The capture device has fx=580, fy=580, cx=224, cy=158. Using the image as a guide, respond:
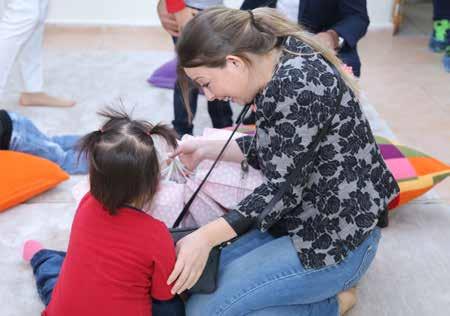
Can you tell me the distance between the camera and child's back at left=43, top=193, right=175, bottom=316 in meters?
1.08

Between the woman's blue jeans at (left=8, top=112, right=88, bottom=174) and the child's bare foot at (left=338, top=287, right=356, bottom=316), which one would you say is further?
the woman's blue jeans at (left=8, top=112, right=88, bottom=174)

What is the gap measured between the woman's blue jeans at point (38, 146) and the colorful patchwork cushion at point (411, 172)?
0.61 meters

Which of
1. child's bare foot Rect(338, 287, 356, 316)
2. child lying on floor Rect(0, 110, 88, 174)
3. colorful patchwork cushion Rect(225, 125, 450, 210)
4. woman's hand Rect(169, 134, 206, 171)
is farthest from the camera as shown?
child lying on floor Rect(0, 110, 88, 174)

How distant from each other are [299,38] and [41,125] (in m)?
1.48

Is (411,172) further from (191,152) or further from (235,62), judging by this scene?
(235,62)

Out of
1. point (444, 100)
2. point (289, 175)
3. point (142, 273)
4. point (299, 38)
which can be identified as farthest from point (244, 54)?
point (444, 100)

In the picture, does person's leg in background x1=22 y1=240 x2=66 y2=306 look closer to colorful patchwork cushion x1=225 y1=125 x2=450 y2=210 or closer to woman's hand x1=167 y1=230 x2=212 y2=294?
woman's hand x1=167 y1=230 x2=212 y2=294

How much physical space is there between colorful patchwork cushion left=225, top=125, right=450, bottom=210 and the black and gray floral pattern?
0.48 meters

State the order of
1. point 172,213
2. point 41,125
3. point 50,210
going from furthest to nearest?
point 41,125, point 50,210, point 172,213

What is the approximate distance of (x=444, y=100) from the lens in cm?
260

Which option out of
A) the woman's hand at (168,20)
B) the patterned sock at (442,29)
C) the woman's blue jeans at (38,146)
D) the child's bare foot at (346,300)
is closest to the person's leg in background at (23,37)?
the woman's blue jeans at (38,146)

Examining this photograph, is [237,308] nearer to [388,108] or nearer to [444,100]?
[388,108]

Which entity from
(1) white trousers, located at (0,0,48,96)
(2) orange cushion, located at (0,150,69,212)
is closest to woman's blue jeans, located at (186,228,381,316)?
(2) orange cushion, located at (0,150,69,212)


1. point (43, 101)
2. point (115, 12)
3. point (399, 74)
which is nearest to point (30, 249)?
point (43, 101)
